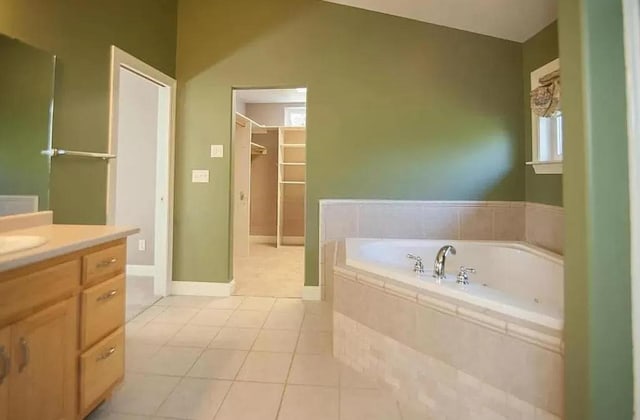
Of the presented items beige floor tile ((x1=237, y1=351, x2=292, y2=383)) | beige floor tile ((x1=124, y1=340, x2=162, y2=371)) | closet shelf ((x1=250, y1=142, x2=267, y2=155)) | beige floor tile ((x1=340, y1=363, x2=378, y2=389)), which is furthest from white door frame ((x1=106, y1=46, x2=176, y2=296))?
closet shelf ((x1=250, y1=142, x2=267, y2=155))

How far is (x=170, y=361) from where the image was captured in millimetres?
2033

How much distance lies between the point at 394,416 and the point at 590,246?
109cm

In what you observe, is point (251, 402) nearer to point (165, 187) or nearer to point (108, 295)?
point (108, 295)

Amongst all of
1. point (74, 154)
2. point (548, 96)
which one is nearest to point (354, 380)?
point (74, 154)

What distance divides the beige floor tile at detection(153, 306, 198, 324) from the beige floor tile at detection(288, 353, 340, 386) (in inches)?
43.2

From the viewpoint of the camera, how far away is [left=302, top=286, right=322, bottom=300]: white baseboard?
3247 millimetres

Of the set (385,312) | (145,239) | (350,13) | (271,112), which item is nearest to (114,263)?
(385,312)

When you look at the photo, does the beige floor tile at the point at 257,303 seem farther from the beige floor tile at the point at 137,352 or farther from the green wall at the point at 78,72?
the green wall at the point at 78,72

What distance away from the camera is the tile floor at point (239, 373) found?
5.19ft

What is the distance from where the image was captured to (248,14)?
3268 millimetres

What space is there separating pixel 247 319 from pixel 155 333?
659 mm

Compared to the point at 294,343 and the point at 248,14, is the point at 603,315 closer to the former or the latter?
the point at 294,343

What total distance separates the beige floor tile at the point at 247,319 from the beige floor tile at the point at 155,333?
1.29 ft

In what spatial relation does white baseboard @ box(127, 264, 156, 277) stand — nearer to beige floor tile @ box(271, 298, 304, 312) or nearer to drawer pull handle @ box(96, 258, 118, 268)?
beige floor tile @ box(271, 298, 304, 312)
